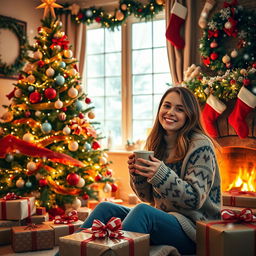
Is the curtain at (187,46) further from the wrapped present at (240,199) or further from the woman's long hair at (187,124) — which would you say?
the woman's long hair at (187,124)

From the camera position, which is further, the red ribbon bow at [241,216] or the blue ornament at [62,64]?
the blue ornament at [62,64]

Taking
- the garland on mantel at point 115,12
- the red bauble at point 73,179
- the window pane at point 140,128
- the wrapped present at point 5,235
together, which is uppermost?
the garland on mantel at point 115,12

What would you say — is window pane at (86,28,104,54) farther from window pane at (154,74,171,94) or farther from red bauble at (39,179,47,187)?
red bauble at (39,179,47,187)

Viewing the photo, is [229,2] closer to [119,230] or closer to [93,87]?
[93,87]

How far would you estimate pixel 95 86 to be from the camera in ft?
17.9

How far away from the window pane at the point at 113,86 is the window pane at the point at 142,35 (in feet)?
1.63

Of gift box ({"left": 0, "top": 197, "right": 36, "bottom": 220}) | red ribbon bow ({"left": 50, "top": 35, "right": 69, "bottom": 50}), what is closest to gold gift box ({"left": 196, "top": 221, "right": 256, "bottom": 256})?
gift box ({"left": 0, "top": 197, "right": 36, "bottom": 220})

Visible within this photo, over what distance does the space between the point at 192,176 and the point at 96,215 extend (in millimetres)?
544

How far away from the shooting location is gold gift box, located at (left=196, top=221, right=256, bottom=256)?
1692 millimetres

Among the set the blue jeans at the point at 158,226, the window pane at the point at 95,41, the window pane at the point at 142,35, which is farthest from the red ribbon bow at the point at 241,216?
the window pane at the point at 95,41

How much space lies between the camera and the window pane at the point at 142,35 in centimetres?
500

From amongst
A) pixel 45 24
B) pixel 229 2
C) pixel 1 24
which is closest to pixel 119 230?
pixel 45 24

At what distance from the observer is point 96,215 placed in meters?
2.06

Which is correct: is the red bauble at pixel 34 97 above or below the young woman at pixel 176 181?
above
